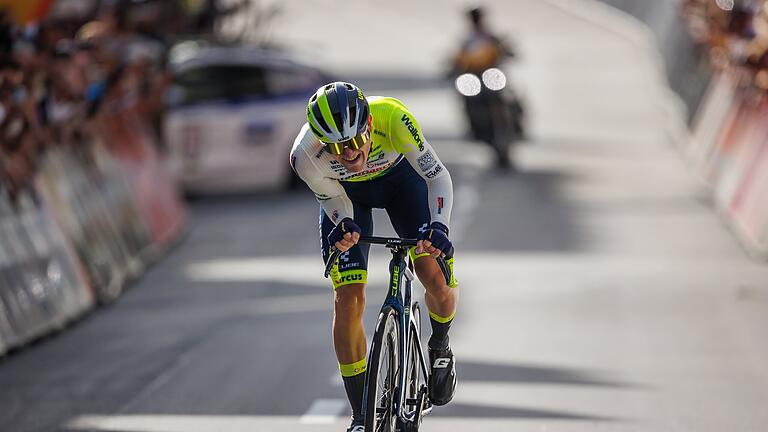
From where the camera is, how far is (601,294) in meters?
14.7

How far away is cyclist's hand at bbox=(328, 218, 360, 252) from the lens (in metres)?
7.70

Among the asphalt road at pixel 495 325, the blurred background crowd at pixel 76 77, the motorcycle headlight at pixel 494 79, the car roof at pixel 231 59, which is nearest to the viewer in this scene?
the asphalt road at pixel 495 325

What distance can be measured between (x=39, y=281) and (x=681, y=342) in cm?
513

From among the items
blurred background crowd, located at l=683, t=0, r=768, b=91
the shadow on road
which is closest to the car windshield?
blurred background crowd, located at l=683, t=0, r=768, b=91

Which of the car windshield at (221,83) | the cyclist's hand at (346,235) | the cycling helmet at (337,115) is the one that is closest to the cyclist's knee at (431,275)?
the cyclist's hand at (346,235)

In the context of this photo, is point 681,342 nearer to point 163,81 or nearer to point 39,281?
point 39,281

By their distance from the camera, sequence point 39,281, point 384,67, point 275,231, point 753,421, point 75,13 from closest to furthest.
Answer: point 753,421 < point 39,281 < point 275,231 < point 75,13 < point 384,67

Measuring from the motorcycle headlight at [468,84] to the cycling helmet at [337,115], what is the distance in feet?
54.3

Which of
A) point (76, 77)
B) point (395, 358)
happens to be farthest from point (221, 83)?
point (395, 358)

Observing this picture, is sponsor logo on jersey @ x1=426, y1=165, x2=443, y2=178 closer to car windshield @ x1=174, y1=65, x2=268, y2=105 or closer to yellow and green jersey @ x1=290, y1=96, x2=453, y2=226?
yellow and green jersey @ x1=290, y1=96, x2=453, y2=226

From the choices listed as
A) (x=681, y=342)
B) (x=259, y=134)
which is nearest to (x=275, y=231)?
(x=259, y=134)

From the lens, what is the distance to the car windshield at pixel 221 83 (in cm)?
2258

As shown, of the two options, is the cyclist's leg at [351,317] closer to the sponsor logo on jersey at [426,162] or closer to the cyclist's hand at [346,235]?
the cyclist's hand at [346,235]

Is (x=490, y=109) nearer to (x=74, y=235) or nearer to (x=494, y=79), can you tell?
(x=494, y=79)
